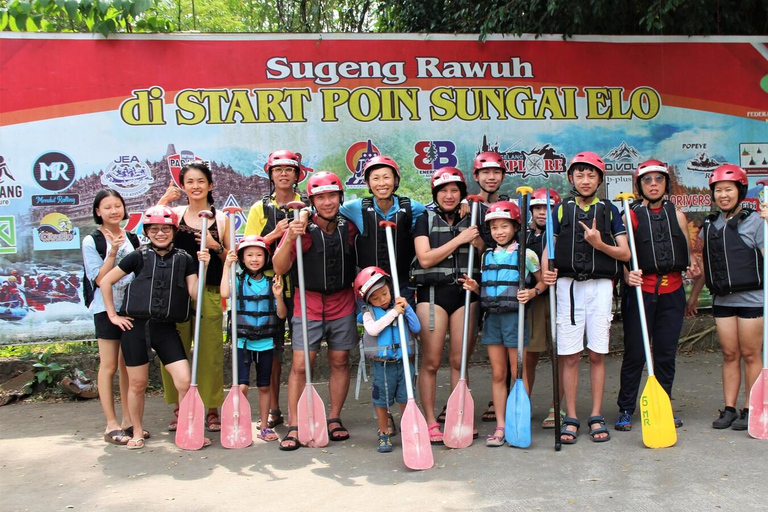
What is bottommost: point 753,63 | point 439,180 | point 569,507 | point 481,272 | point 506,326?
point 569,507

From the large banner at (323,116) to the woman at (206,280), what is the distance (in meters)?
1.65

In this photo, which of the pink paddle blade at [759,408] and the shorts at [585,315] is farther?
the shorts at [585,315]

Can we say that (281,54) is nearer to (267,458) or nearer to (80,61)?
(80,61)

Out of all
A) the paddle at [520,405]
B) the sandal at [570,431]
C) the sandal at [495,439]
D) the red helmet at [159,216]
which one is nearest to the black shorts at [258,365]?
the red helmet at [159,216]

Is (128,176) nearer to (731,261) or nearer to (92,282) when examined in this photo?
(92,282)

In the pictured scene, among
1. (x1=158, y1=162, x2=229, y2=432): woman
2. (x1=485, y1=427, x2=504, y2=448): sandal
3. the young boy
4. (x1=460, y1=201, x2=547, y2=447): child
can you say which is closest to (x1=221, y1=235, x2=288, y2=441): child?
(x1=158, y1=162, x2=229, y2=432): woman

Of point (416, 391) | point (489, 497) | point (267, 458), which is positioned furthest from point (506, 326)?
point (267, 458)

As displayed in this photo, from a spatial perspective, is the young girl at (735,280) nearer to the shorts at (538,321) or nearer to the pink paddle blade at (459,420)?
the shorts at (538,321)

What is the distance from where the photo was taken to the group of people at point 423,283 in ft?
18.0

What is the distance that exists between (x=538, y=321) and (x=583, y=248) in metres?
0.76

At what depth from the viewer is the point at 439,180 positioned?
566 cm

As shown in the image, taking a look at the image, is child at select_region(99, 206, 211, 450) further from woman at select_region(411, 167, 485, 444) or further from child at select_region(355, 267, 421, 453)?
woman at select_region(411, 167, 485, 444)

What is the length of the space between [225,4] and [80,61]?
985 centimetres

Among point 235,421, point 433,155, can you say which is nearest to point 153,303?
point 235,421
